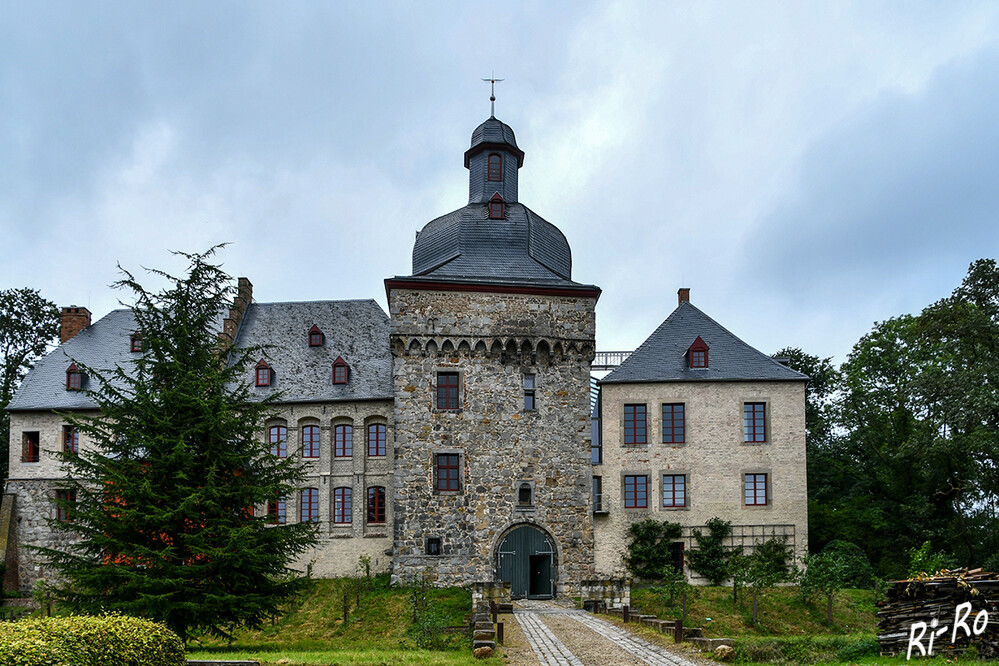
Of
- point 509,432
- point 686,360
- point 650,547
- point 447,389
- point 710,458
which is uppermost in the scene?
point 686,360

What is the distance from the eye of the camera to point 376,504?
32.5 m

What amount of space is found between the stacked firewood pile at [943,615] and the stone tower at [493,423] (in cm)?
1480

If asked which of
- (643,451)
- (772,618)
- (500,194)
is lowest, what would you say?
(772,618)

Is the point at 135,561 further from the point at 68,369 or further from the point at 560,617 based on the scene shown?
the point at 68,369

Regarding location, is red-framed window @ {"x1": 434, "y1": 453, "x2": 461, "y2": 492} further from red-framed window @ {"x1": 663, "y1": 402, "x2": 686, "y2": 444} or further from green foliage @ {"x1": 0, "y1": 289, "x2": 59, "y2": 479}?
green foliage @ {"x1": 0, "y1": 289, "x2": 59, "y2": 479}

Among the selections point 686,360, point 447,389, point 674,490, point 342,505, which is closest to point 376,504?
point 342,505

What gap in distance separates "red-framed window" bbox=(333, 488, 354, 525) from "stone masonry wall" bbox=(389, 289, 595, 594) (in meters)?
4.41

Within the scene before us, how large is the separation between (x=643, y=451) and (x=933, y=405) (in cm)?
924

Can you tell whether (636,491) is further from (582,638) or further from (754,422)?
(582,638)

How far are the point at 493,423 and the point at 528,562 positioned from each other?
14.5ft

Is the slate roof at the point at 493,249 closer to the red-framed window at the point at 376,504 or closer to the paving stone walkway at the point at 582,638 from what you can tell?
the red-framed window at the point at 376,504

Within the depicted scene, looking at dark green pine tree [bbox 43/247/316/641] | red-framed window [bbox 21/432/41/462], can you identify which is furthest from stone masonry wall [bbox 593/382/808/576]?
red-framed window [bbox 21/432/41/462]

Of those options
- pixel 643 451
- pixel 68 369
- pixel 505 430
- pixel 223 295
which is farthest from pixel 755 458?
pixel 68 369

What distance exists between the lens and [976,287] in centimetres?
2927
